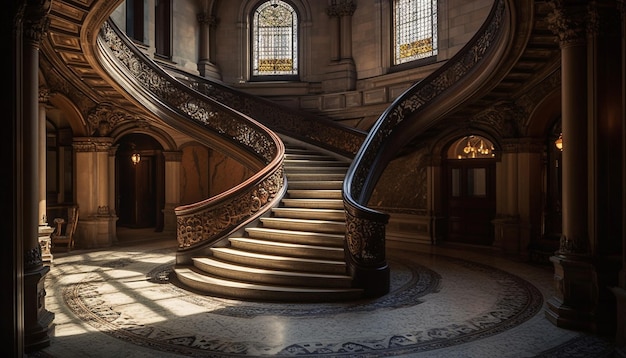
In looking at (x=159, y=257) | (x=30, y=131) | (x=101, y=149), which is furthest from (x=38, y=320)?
(x=101, y=149)

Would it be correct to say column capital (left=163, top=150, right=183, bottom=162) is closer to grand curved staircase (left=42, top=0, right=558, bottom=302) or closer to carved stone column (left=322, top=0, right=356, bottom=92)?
grand curved staircase (left=42, top=0, right=558, bottom=302)

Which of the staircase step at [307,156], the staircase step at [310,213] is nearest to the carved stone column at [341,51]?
the staircase step at [307,156]

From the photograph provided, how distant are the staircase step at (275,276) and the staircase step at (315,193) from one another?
2.15 meters

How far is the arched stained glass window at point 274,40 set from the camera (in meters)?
15.0

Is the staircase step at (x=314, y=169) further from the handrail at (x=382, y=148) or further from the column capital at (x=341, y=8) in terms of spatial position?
the column capital at (x=341, y=8)

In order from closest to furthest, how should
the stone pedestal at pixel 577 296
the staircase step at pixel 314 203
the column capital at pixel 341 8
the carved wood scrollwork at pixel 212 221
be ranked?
the stone pedestal at pixel 577 296 → the carved wood scrollwork at pixel 212 221 → the staircase step at pixel 314 203 → the column capital at pixel 341 8

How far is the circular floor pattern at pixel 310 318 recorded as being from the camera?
177 inches

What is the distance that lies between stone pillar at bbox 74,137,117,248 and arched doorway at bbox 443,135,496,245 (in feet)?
27.1

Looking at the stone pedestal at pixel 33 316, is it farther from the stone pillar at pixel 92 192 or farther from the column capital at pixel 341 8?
the column capital at pixel 341 8

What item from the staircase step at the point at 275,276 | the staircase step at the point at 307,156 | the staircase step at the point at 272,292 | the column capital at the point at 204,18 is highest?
the column capital at the point at 204,18

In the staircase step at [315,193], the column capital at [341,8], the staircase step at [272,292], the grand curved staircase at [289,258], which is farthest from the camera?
the column capital at [341,8]

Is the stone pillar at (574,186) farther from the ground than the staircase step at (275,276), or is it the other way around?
the stone pillar at (574,186)

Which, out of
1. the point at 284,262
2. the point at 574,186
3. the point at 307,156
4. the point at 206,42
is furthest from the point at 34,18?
the point at 206,42

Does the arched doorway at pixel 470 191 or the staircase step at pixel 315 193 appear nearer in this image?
the staircase step at pixel 315 193
